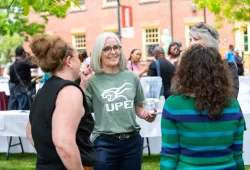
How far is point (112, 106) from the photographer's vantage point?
4152mm

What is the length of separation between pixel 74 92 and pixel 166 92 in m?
6.08

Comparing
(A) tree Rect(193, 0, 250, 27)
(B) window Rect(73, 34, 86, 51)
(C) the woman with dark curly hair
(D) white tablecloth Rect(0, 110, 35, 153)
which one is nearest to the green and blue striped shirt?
(C) the woman with dark curly hair

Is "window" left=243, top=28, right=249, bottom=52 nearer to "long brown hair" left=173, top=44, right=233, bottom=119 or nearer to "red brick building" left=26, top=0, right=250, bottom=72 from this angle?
"red brick building" left=26, top=0, right=250, bottom=72

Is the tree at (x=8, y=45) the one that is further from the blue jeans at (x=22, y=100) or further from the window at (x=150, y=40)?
the blue jeans at (x=22, y=100)

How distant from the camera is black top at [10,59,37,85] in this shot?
1091cm

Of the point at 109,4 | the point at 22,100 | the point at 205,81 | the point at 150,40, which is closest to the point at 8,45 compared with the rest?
the point at 109,4

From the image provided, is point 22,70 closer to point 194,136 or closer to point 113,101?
point 113,101

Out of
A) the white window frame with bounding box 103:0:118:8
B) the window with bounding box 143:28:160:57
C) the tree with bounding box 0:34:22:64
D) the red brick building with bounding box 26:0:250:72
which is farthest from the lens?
the tree with bounding box 0:34:22:64

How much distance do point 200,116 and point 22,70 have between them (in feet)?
28.0

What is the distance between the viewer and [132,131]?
13.8 ft

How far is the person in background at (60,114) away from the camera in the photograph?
9.41 feet

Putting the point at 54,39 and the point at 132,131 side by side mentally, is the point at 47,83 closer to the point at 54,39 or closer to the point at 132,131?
the point at 54,39

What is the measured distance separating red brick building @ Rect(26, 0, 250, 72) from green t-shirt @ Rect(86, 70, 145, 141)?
24.7m

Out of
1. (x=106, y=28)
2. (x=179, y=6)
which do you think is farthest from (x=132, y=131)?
(x=106, y=28)
